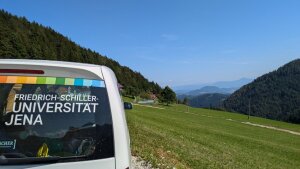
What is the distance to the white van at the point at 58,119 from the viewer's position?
148 inches

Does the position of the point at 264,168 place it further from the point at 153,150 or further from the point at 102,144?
the point at 102,144

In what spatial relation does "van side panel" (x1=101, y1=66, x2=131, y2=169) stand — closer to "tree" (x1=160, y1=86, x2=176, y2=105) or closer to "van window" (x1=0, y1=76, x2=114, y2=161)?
"van window" (x1=0, y1=76, x2=114, y2=161)

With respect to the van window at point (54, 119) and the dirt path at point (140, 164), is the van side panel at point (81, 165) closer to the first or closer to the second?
the van window at point (54, 119)

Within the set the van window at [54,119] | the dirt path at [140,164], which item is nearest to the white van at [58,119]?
the van window at [54,119]

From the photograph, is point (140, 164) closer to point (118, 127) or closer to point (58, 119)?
point (118, 127)

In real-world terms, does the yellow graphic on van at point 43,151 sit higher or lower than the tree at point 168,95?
lower

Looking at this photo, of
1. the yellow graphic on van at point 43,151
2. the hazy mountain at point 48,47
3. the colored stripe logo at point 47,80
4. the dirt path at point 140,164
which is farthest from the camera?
the hazy mountain at point 48,47

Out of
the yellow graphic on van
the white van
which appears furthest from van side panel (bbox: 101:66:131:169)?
the yellow graphic on van

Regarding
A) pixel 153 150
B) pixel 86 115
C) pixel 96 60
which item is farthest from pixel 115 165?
pixel 96 60

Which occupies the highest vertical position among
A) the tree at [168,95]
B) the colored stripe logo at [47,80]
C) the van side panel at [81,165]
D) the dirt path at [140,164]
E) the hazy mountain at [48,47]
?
the hazy mountain at [48,47]

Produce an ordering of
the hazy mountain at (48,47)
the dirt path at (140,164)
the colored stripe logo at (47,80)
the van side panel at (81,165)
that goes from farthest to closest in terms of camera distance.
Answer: the hazy mountain at (48,47)
the dirt path at (140,164)
the colored stripe logo at (47,80)
the van side panel at (81,165)

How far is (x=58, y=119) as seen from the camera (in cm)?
387

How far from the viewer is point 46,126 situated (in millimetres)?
3824

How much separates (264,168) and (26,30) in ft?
424
